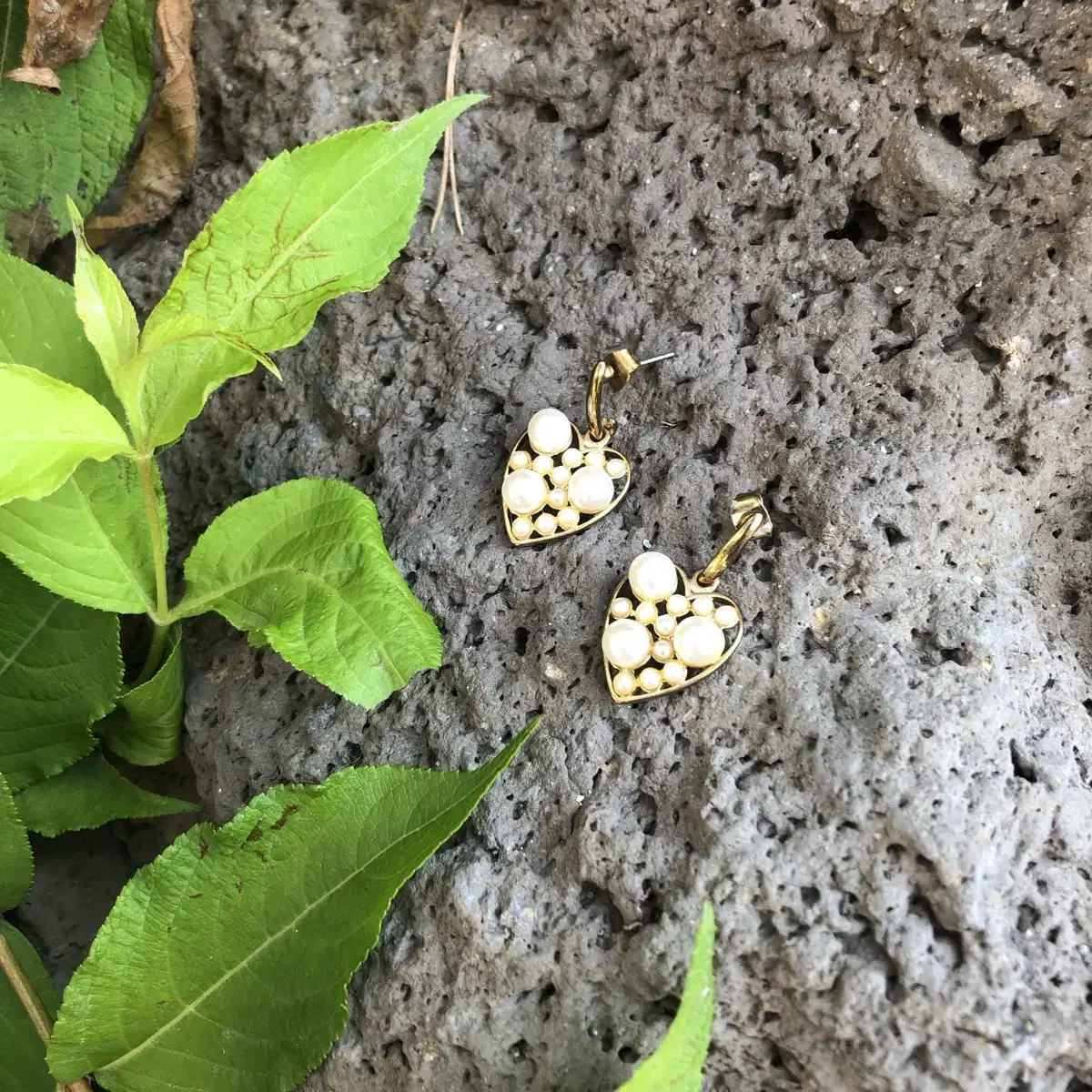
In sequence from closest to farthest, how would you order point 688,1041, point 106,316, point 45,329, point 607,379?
point 688,1041, point 106,316, point 45,329, point 607,379

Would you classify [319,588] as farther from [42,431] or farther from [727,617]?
[727,617]

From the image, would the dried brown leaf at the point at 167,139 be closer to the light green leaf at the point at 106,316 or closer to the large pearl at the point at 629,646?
the light green leaf at the point at 106,316

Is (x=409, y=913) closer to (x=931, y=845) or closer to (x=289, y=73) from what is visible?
(x=931, y=845)

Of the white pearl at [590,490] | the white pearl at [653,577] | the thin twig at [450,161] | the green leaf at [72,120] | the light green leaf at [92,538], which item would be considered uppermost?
the green leaf at [72,120]

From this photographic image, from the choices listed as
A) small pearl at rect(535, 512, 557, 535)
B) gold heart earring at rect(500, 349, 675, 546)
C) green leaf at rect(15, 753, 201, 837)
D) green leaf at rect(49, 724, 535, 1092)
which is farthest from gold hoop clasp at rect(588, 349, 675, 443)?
green leaf at rect(15, 753, 201, 837)

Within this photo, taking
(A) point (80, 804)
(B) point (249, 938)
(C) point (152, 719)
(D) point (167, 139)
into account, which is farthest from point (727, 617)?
(D) point (167, 139)

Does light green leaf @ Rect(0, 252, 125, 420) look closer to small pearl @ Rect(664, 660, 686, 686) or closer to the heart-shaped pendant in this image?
the heart-shaped pendant

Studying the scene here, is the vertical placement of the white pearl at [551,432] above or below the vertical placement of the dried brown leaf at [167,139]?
below

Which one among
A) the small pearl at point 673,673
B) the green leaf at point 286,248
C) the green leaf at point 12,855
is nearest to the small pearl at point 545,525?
the small pearl at point 673,673
